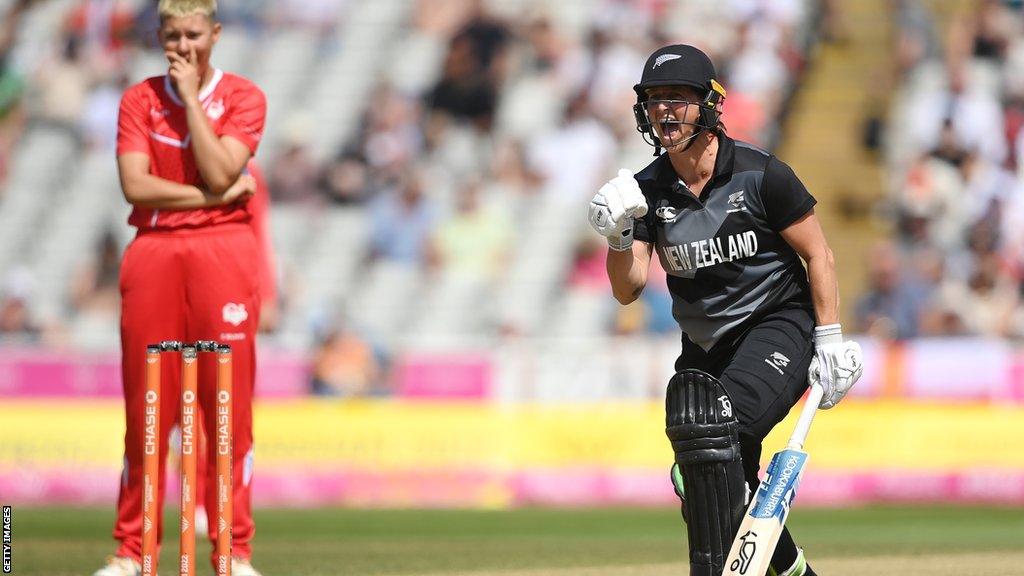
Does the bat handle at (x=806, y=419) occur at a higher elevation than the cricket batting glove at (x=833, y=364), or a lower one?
lower

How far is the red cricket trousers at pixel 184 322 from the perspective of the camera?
18.5 ft

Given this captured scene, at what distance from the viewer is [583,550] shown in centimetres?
831

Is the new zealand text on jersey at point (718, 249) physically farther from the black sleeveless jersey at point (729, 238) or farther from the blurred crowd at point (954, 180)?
the blurred crowd at point (954, 180)

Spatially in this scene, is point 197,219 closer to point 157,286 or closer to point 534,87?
point 157,286

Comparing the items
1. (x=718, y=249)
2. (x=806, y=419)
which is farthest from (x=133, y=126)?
(x=806, y=419)

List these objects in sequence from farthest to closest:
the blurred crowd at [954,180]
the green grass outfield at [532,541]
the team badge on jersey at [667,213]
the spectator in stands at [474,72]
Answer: the spectator in stands at [474,72] → the blurred crowd at [954,180] → the green grass outfield at [532,541] → the team badge on jersey at [667,213]

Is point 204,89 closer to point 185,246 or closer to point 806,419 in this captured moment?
point 185,246

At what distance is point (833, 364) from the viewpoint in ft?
16.8

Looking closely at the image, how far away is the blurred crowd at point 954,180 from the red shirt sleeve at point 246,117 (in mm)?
8473

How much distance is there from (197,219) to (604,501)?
24.3 ft

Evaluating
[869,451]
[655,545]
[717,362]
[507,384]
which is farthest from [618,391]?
[717,362]

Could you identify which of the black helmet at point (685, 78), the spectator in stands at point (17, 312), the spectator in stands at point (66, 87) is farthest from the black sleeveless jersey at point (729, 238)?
the spectator in stands at point (66, 87)

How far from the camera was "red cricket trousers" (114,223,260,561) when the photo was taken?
563 centimetres

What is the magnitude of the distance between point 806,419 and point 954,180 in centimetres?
1081
